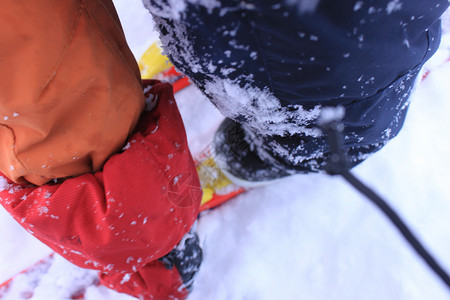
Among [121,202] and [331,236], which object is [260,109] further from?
[331,236]

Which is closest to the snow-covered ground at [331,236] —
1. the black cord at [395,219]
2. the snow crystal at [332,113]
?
the black cord at [395,219]

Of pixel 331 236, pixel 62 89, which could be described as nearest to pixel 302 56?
pixel 62 89

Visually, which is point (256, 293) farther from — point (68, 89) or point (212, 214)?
point (68, 89)

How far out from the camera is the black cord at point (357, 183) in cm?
35

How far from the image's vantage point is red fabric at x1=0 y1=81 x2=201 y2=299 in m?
0.51

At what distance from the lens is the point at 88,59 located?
44cm

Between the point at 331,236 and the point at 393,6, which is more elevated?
the point at 393,6

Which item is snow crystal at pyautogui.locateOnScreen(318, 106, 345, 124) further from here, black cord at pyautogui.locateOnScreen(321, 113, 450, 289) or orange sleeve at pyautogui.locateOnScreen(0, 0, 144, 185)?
orange sleeve at pyautogui.locateOnScreen(0, 0, 144, 185)

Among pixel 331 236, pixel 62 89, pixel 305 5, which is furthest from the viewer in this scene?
pixel 331 236

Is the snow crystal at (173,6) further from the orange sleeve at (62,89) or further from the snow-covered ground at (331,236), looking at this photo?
the snow-covered ground at (331,236)

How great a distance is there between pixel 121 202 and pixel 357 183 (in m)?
0.37

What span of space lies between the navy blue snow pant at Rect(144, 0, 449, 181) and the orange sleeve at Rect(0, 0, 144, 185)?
0.11 m

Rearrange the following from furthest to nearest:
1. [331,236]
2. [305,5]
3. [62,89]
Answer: [331,236], [62,89], [305,5]

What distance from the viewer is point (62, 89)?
43 centimetres
